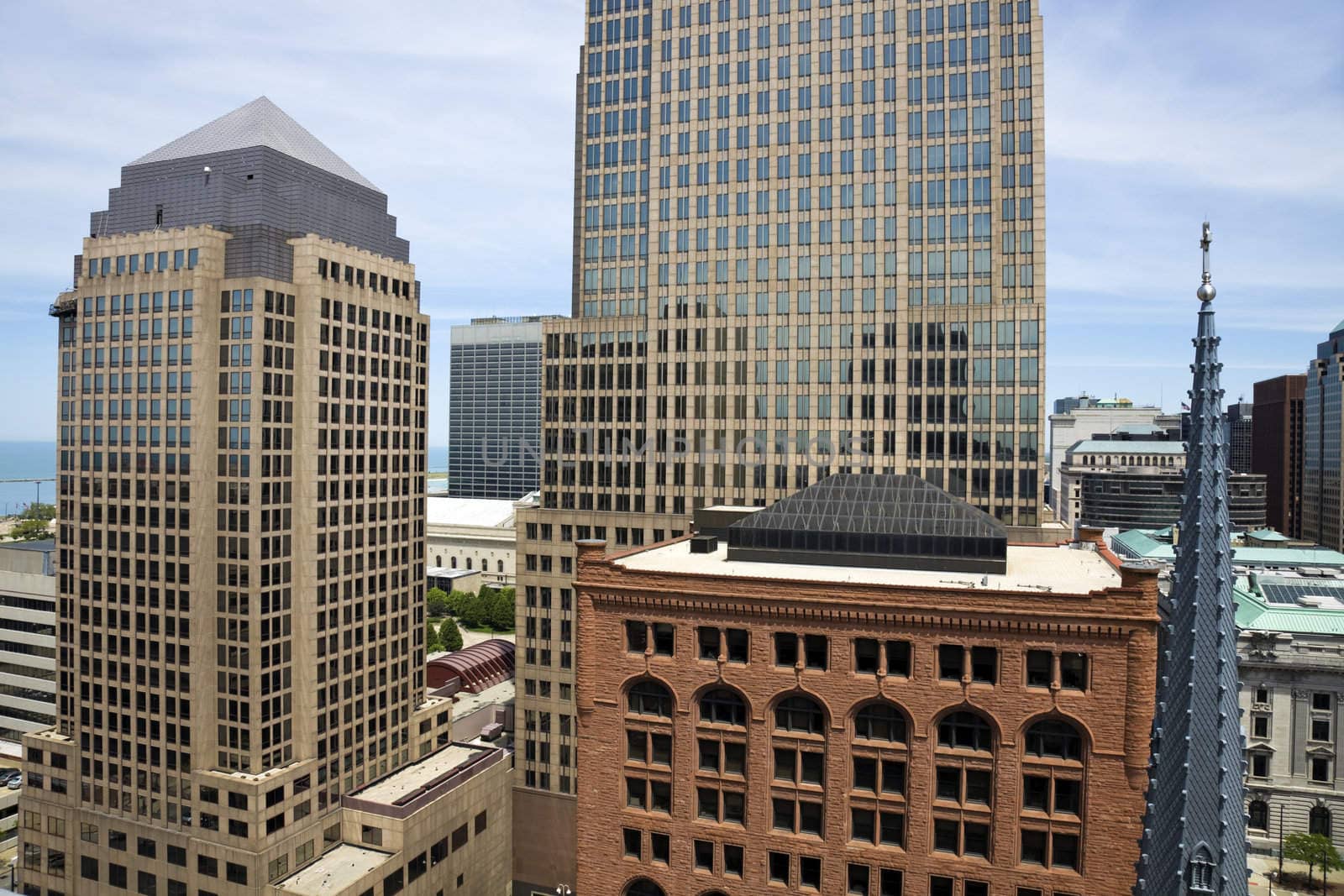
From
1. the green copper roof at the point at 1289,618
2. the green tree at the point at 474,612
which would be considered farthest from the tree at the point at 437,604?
the green copper roof at the point at 1289,618

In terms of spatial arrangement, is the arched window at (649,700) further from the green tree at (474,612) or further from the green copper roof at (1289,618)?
the green tree at (474,612)

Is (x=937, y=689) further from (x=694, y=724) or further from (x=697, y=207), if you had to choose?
(x=697, y=207)

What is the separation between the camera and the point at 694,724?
46.9 meters

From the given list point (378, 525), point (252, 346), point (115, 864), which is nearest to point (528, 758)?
point (378, 525)

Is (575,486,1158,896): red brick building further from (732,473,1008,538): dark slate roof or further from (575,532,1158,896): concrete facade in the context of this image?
(732,473,1008,538): dark slate roof

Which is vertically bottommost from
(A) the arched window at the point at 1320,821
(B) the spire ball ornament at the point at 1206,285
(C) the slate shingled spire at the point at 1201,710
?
(A) the arched window at the point at 1320,821

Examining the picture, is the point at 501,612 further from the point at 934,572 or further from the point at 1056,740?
the point at 1056,740

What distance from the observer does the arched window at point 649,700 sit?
47562 millimetres

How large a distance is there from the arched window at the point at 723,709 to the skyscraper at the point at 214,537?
46.0m

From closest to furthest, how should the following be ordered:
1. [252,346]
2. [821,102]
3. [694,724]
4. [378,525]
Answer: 1. [694,724]
2. [252,346]
3. [378,525]
4. [821,102]

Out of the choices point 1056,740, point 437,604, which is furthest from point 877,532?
point 437,604

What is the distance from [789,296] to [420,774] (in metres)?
67.9

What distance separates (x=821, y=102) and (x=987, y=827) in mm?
82012

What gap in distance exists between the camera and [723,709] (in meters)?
46.7
